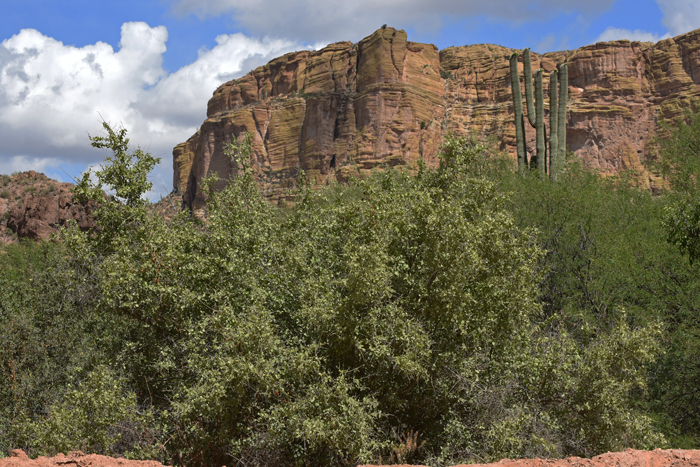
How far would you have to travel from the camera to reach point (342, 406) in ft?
24.4

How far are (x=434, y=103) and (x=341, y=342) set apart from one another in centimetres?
7172

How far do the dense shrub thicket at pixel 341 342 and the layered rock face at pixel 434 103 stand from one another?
56187 millimetres

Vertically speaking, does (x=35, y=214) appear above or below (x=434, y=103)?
below

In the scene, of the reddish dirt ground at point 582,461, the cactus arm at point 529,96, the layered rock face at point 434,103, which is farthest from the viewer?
the layered rock face at point 434,103

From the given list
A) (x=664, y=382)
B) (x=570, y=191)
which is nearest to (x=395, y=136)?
(x=570, y=191)

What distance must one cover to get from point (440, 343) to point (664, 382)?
725cm

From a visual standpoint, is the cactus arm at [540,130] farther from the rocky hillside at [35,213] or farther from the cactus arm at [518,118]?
the rocky hillside at [35,213]

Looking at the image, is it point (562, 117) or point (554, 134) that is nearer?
point (554, 134)

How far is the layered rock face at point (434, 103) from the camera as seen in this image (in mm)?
72062

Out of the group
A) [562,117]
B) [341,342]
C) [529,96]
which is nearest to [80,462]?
[341,342]

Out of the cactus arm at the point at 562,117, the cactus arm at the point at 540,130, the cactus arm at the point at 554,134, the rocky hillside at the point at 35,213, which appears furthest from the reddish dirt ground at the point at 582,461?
the rocky hillside at the point at 35,213

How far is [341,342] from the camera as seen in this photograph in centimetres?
877

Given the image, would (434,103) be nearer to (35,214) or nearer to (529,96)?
(529,96)

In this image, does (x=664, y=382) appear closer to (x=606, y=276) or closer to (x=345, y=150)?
(x=606, y=276)
